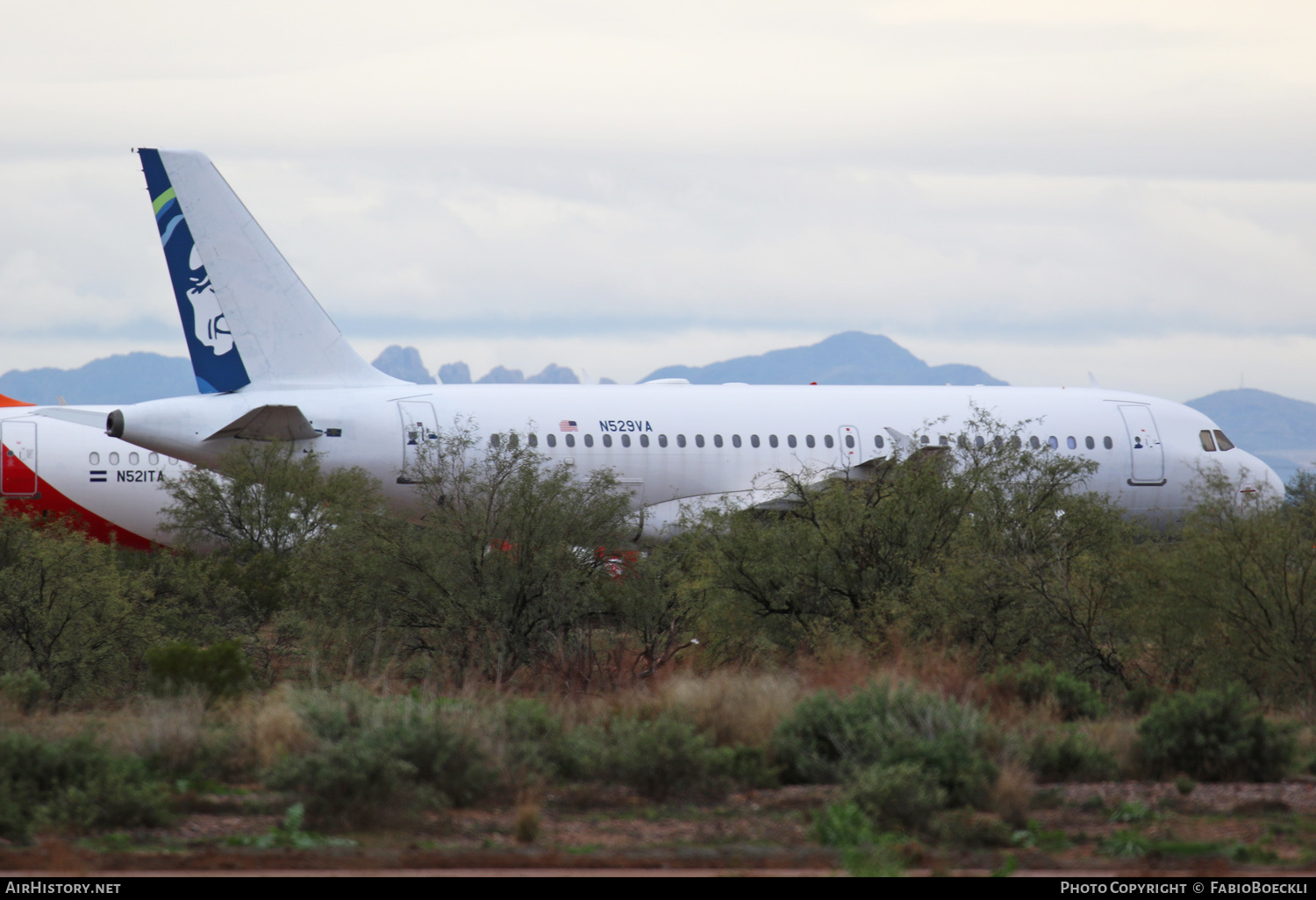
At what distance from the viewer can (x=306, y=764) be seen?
416 inches

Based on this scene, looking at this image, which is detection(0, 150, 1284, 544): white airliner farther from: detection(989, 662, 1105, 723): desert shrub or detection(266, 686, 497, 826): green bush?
detection(266, 686, 497, 826): green bush

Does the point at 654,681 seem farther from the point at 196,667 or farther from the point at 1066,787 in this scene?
the point at 1066,787

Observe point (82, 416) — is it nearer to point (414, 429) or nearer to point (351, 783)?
point (414, 429)

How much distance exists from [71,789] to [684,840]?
4.39 metres

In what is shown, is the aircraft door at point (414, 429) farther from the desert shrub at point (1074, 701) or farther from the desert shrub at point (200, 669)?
the desert shrub at point (1074, 701)

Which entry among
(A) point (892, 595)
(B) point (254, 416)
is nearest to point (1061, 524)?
(A) point (892, 595)

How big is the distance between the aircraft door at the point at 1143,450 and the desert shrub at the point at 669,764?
27.4m

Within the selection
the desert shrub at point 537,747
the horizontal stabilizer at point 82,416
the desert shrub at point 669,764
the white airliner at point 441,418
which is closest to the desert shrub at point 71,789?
the desert shrub at point 537,747

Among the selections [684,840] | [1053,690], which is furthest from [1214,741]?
[684,840]

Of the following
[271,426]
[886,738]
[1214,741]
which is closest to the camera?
[886,738]

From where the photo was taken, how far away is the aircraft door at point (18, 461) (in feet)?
119

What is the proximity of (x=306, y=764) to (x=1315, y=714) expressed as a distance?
10.4 meters

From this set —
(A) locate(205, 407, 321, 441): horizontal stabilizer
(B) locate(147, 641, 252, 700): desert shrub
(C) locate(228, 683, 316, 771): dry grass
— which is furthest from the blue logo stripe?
(C) locate(228, 683, 316, 771): dry grass

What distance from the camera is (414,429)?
31625 mm
